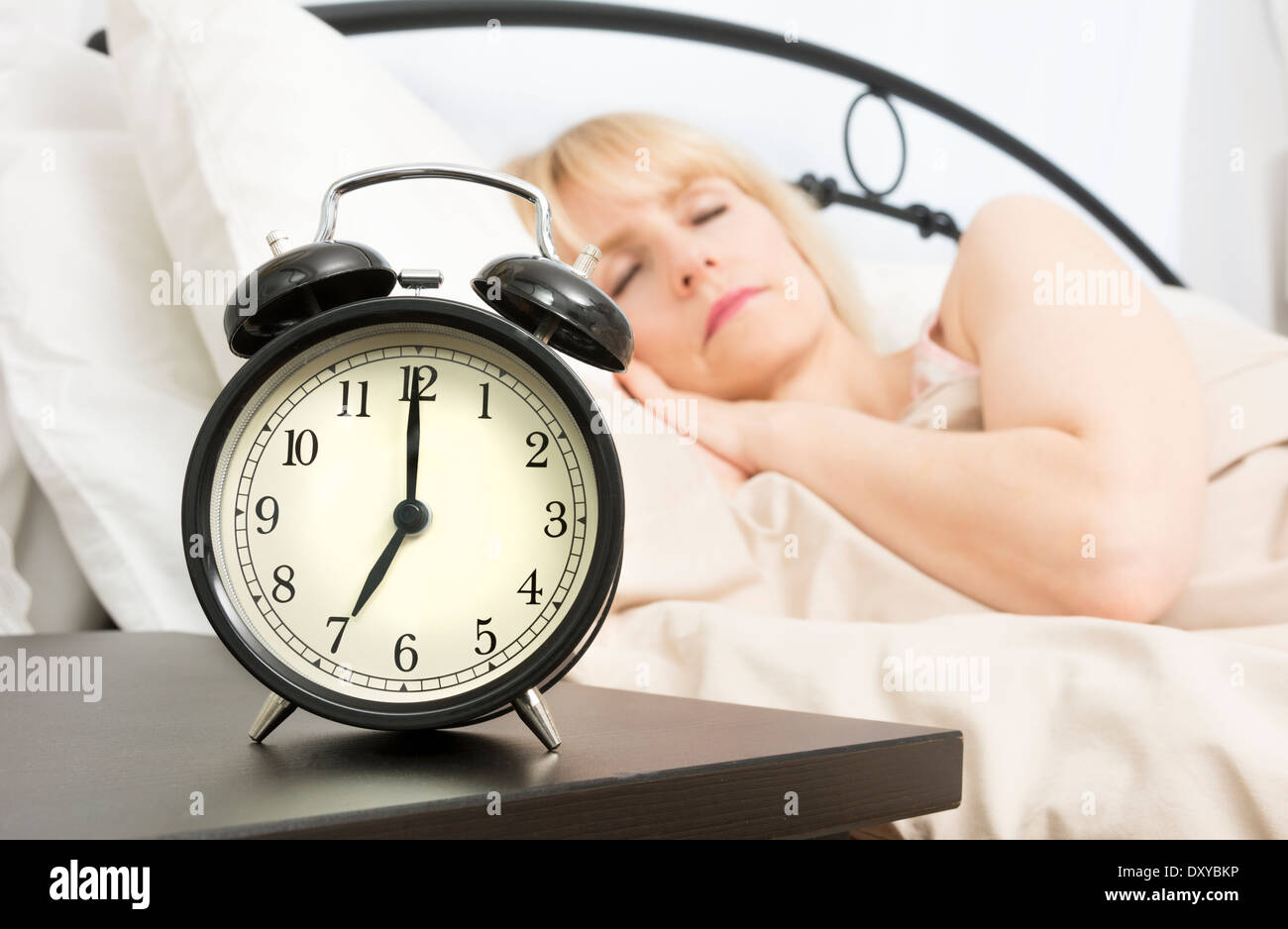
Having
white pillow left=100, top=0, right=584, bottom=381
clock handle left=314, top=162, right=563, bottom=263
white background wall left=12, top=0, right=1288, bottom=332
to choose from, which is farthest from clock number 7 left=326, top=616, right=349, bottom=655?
white background wall left=12, top=0, right=1288, bottom=332

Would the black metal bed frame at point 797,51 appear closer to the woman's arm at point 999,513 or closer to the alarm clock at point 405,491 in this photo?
the woman's arm at point 999,513

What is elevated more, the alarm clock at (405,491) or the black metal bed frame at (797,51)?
the black metal bed frame at (797,51)

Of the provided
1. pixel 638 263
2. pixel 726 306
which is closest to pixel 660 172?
pixel 638 263

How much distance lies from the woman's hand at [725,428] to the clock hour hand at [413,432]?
0.83 meters

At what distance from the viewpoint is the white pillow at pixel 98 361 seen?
0.95 metres

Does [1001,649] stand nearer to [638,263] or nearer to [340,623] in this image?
[340,623]

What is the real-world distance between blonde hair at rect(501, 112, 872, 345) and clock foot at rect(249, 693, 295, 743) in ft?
3.74

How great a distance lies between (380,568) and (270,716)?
0.09 m

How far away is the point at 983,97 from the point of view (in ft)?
7.07

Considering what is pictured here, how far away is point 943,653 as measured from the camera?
73 cm

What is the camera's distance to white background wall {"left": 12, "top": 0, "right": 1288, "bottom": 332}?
1767 millimetres

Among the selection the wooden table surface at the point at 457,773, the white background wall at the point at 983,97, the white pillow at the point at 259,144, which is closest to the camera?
the wooden table surface at the point at 457,773

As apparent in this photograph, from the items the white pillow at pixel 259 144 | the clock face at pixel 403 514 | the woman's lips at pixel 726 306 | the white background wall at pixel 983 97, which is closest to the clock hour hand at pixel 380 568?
the clock face at pixel 403 514
